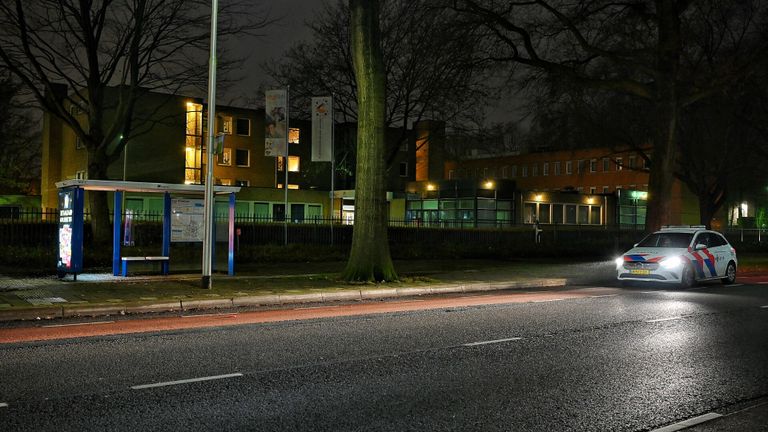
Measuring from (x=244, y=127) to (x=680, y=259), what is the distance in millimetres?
43676

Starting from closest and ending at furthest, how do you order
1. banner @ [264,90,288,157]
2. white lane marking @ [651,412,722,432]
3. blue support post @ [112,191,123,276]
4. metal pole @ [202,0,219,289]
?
white lane marking @ [651,412,722,432] < metal pole @ [202,0,219,289] < blue support post @ [112,191,123,276] < banner @ [264,90,288,157]

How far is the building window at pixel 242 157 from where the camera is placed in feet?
183

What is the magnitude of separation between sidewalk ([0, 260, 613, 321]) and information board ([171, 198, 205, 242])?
110cm

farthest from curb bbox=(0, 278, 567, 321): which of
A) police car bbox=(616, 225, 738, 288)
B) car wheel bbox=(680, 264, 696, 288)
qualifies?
car wheel bbox=(680, 264, 696, 288)

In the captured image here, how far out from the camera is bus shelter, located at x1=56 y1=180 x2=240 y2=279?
52.3ft

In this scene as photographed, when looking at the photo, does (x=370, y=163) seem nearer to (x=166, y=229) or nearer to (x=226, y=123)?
(x=166, y=229)

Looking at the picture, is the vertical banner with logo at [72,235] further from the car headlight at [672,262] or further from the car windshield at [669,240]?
the car windshield at [669,240]

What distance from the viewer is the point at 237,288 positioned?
15188 mm

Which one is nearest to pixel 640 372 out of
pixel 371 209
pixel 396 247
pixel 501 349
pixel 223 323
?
pixel 501 349

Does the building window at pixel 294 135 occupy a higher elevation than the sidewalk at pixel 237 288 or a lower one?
higher

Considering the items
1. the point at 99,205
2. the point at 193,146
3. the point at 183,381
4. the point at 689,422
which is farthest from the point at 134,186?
the point at 193,146

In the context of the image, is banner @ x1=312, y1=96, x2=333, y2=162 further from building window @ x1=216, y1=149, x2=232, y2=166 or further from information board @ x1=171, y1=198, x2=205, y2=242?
building window @ x1=216, y1=149, x2=232, y2=166

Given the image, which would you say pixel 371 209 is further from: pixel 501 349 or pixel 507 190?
pixel 507 190

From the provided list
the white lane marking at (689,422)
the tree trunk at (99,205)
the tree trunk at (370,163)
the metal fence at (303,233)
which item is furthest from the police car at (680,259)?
the tree trunk at (99,205)
